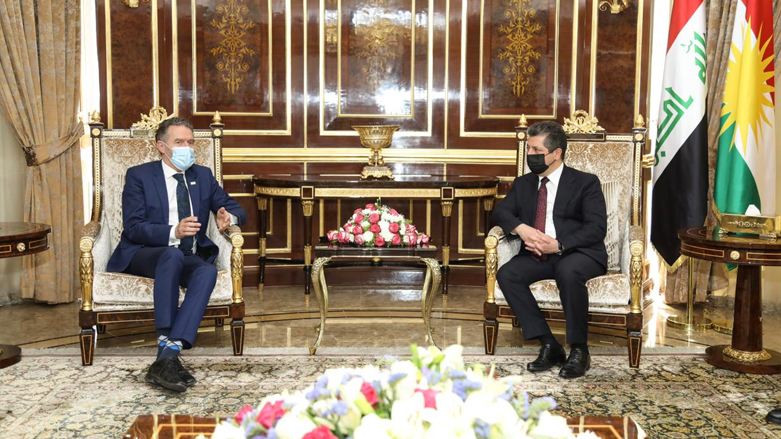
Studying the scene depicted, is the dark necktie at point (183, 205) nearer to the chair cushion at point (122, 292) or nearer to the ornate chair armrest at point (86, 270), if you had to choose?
the chair cushion at point (122, 292)

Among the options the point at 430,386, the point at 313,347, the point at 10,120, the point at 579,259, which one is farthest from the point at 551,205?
the point at 10,120

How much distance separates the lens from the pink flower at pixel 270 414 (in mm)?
1354

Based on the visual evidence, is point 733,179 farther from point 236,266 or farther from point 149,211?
point 149,211

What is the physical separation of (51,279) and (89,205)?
719 mm

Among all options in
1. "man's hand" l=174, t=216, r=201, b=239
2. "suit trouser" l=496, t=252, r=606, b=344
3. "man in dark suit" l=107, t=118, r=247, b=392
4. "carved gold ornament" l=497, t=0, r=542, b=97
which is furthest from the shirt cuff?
"carved gold ornament" l=497, t=0, r=542, b=97

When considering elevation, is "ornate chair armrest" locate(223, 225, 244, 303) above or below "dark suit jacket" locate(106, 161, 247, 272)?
below

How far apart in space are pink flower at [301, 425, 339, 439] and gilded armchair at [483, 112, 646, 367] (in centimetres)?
300

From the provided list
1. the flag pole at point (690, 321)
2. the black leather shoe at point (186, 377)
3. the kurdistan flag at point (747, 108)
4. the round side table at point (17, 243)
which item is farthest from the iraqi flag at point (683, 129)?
the round side table at point (17, 243)

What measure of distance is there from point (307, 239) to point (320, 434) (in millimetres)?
4714

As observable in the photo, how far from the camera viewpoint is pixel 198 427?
7.22 ft

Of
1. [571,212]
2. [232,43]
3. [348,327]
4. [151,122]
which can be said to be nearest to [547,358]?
[571,212]

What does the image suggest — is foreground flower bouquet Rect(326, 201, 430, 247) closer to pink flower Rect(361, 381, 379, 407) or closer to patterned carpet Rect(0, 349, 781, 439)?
patterned carpet Rect(0, 349, 781, 439)

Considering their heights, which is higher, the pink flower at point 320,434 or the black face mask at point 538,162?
the black face mask at point 538,162

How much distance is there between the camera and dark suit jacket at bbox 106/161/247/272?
13.8 ft
